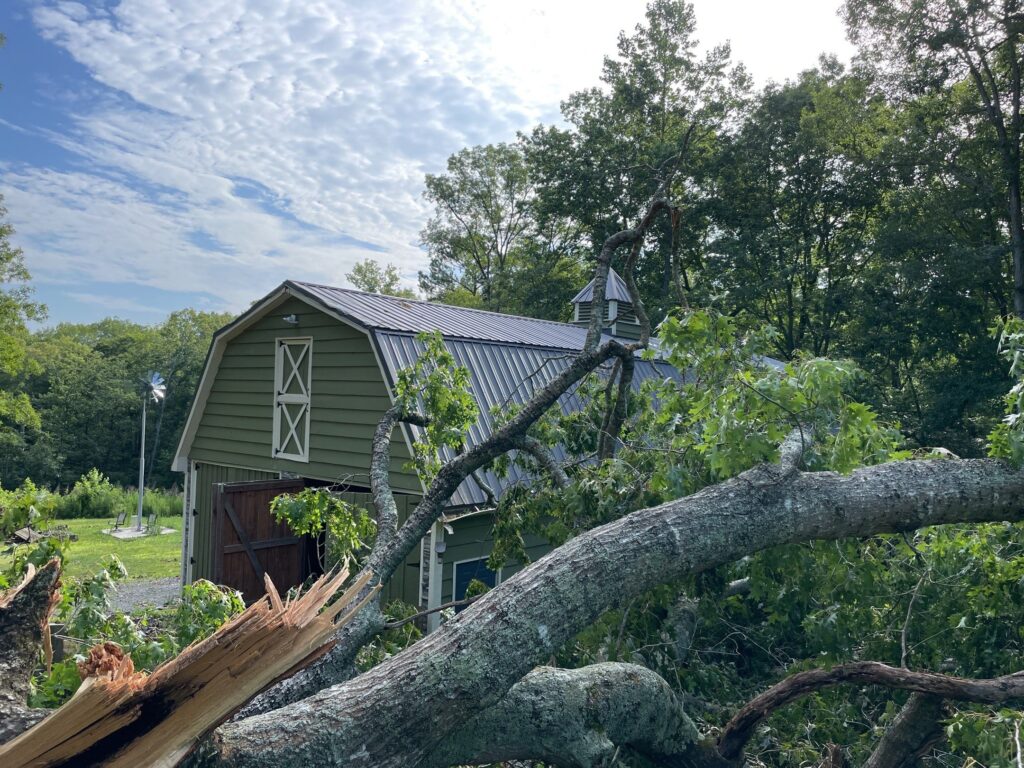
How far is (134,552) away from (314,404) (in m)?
10.5

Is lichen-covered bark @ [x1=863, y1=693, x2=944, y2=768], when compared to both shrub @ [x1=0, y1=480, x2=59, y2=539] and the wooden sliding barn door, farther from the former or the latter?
the wooden sliding barn door

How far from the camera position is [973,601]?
12.4 ft

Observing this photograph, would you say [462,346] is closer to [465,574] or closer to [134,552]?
[465,574]

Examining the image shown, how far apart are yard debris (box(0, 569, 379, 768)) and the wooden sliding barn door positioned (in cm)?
639

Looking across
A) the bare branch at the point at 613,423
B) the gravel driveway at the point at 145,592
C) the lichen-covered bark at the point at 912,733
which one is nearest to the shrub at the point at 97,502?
the gravel driveway at the point at 145,592

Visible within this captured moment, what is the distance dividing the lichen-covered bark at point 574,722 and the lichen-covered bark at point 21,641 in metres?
1.17

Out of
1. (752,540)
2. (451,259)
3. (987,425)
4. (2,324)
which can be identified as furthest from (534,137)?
(752,540)

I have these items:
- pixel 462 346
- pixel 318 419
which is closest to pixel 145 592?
pixel 318 419

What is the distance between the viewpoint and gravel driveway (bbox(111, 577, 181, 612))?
475 inches

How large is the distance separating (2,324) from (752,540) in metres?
28.3

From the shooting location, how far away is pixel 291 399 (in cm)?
941

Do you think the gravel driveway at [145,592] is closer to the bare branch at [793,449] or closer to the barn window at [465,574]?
the barn window at [465,574]

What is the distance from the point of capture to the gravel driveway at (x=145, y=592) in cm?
1207

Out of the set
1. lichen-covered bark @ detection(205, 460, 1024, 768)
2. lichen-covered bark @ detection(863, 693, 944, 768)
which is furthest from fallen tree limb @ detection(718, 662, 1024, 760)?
lichen-covered bark @ detection(205, 460, 1024, 768)
